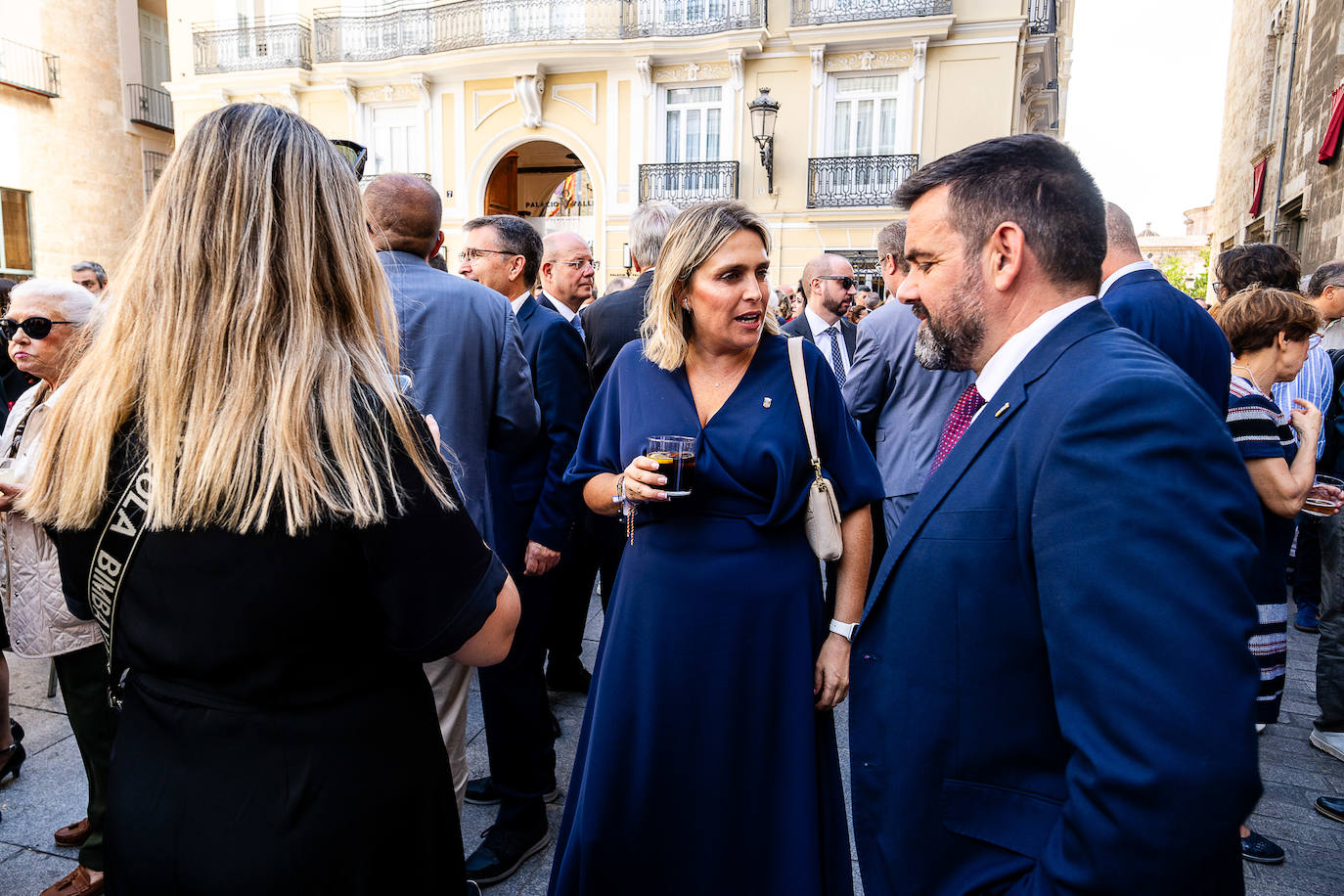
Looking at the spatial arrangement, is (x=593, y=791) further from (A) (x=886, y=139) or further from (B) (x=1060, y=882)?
(A) (x=886, y=139)

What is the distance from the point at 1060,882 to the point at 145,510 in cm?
137

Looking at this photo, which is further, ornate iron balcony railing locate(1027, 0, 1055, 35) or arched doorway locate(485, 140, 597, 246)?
arched doorway locate(485, 140, 597, 246)

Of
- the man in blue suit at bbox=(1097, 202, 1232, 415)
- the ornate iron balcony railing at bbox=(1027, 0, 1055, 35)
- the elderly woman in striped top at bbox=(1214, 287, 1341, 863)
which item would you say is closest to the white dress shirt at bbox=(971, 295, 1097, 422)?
the man in blue suit at bbox=(1097, 202, 1232, 415)

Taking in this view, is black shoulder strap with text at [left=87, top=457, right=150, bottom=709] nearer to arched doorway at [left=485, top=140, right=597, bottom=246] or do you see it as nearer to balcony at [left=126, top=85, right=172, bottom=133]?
arched doorway at [left=485, top=140, right=597, bottom=246]

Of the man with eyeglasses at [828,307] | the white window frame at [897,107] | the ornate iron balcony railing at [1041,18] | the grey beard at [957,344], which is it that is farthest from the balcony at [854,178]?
the grey beard at [957,344]

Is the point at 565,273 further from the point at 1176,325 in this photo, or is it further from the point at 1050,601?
the point at 1050,601

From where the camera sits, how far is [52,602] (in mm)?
2709

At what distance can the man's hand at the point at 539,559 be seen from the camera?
A: 3037mm

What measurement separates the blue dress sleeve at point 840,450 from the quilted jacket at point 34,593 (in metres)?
2.38

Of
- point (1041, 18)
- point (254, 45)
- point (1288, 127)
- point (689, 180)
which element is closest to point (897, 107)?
point (1041, 18)

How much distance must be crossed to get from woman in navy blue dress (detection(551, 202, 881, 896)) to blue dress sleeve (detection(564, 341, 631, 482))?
0.20 metres

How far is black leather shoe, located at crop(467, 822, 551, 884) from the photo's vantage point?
271 cm

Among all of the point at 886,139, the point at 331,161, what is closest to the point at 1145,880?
the point at 331,161

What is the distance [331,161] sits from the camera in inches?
53.4
